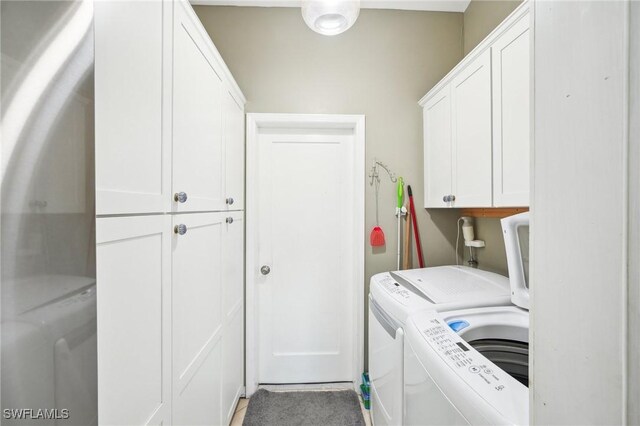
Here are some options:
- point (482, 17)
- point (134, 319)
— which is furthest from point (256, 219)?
point (482, 17)

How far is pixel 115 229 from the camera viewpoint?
671mm

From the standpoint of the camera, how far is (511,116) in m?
1.15

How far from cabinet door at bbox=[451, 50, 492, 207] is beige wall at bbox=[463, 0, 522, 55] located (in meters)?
0.55

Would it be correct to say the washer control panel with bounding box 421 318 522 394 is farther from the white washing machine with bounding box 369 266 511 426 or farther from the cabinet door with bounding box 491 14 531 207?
the cabinet door with bounding box 491 14 531 207

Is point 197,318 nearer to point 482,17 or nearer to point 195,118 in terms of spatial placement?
point 195,118

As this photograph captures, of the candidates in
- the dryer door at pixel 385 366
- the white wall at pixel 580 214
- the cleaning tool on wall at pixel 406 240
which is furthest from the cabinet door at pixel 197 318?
the cleaning tool on wall at pixel 406 240

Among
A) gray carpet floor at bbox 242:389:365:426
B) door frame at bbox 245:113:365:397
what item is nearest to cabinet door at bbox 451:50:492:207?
door frame at bbox 245:113:365:397

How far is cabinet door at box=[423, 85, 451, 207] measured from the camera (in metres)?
1.69

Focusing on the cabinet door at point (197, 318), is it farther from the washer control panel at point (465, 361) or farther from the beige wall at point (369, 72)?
the beige wall at point (369, 72)

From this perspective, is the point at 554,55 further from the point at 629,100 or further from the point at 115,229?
the point at 115,229

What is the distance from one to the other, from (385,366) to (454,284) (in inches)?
21.8

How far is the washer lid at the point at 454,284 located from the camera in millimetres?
1281

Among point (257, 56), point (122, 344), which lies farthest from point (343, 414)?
point (257, 56)

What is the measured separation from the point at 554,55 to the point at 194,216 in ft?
3.86
